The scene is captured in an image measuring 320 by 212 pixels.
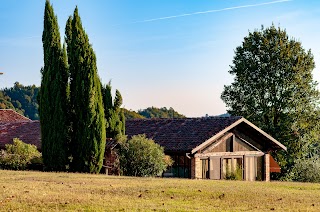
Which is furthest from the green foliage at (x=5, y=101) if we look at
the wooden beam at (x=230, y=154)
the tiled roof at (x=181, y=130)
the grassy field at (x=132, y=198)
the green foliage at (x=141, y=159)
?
the grassy field at (x=132, y=198)

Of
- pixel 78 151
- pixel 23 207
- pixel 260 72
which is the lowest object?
pixel 23 207

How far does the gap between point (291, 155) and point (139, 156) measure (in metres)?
17.9

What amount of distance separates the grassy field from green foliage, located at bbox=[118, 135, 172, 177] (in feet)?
33.3

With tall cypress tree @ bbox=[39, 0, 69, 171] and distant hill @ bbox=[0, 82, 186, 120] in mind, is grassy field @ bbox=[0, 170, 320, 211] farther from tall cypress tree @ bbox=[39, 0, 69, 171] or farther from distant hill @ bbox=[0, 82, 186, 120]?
distant hill @ bbox=[0, 82, 186, 120]

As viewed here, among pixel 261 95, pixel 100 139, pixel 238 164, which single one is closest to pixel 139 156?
pixel 100 139

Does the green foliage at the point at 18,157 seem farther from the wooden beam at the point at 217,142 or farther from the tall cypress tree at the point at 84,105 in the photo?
the wooden beam at the point at 217,142

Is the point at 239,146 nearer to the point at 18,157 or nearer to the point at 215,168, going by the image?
the point at 215,168

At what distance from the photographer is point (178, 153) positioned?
34.3 m

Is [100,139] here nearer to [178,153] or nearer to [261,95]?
[178,153]

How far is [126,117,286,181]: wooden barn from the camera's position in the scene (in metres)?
34.3

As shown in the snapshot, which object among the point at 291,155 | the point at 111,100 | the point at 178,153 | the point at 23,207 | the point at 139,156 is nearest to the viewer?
the point at 23,207

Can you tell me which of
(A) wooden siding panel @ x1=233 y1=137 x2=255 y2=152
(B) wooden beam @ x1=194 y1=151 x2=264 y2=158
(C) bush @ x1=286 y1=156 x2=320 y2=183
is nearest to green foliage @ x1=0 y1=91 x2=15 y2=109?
(C) bush @ x1=286 y1=156 x2=320 y2=183

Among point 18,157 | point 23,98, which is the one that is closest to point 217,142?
point 18,157

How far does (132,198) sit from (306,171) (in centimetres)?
3089
